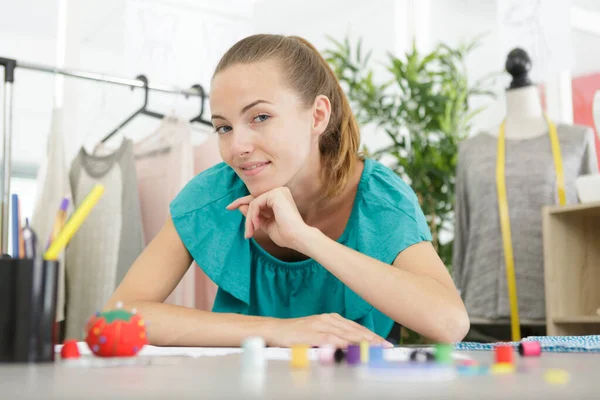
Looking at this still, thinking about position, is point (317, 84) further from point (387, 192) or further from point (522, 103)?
point (522, 103)

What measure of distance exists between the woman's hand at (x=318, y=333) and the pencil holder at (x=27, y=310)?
1.25ft

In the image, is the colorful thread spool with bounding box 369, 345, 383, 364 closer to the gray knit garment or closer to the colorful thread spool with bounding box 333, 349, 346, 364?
the colorful thread spool with bounding box 333, 349, 346, 364

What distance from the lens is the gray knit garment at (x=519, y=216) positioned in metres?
1.91

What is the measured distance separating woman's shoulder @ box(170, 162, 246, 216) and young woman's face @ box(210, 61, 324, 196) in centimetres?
12

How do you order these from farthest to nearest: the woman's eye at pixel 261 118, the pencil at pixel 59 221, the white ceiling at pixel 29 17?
the white ceiling at pixel 29 17
the woman's eye at pixel 261 118
the pencil at pixel 59 221

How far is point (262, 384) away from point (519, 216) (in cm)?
175

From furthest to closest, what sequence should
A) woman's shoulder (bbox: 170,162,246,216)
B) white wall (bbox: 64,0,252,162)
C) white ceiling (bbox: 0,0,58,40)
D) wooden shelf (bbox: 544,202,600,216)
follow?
1. white ceiling (bbox: 0,0,58,40)
2. white wall (bbox: 64,0,252,162)
3. wooden shelf (bbox: 544,202,600,216)
4. woman's shoulder (bbox: 170,162,246,216)

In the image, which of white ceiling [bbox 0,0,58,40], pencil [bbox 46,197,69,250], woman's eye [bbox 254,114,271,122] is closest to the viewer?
pencil [bbox 46,197,69,250]

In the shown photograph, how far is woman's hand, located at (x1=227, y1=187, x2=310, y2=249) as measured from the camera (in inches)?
40.9

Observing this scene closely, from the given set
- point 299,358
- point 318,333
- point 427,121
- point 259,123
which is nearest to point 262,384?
point 299,358

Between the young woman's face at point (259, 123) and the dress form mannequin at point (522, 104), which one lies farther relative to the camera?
the dress form mannequin at point (522, 104)

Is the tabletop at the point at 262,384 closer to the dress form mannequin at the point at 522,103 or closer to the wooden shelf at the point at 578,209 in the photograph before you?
the wooden shelf at the point at 578,209

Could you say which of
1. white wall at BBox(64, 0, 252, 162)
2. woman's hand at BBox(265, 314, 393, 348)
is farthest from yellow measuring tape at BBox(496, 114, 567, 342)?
white wall at BBox(64, 0, 252, 162)

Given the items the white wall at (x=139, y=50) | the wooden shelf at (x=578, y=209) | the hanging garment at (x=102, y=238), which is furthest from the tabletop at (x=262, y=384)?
the white wall at (x=139, y=50)
